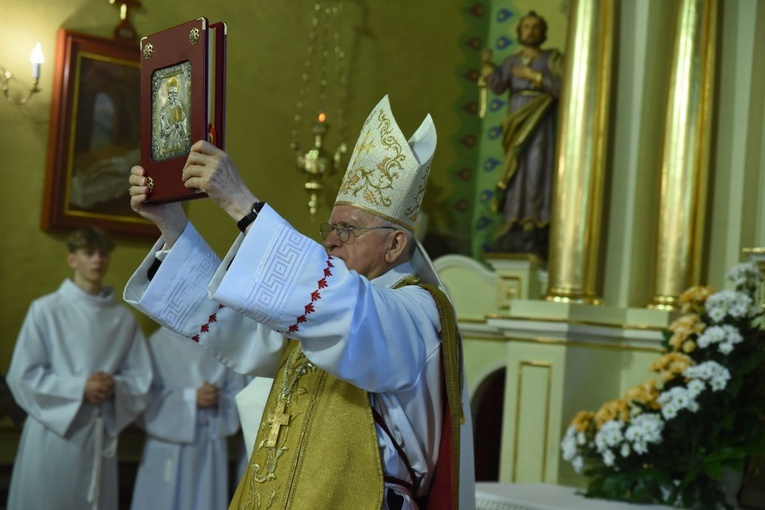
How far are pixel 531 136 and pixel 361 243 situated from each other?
4.61 meters

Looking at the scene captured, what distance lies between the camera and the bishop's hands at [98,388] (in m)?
5.65

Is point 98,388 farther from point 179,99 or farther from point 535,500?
point 179,99

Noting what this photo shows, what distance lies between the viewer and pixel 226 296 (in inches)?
84.3

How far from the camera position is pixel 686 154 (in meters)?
5.49

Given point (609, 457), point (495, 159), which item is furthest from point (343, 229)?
point (495, 159)

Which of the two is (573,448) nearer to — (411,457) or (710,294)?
(710,294)

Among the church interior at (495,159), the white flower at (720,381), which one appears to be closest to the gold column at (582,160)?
the church interior at (495,159)

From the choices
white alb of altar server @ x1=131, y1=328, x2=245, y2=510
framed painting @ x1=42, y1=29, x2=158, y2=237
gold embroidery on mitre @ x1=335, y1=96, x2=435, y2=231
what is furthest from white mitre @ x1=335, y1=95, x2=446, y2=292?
framed painting @ x1=42, y1=29, x2=158, y2=237

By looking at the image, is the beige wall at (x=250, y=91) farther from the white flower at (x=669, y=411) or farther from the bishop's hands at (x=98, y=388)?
the white flower at (x=669, y=411)

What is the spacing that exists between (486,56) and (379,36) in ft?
3.42

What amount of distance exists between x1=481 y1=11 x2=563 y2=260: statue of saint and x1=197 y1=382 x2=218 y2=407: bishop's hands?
2100 millimetres

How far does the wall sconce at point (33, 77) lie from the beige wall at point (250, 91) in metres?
0.05

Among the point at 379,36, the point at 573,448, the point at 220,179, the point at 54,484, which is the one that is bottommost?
the point at 54,484

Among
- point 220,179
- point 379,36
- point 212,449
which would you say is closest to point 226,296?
point 220,179
